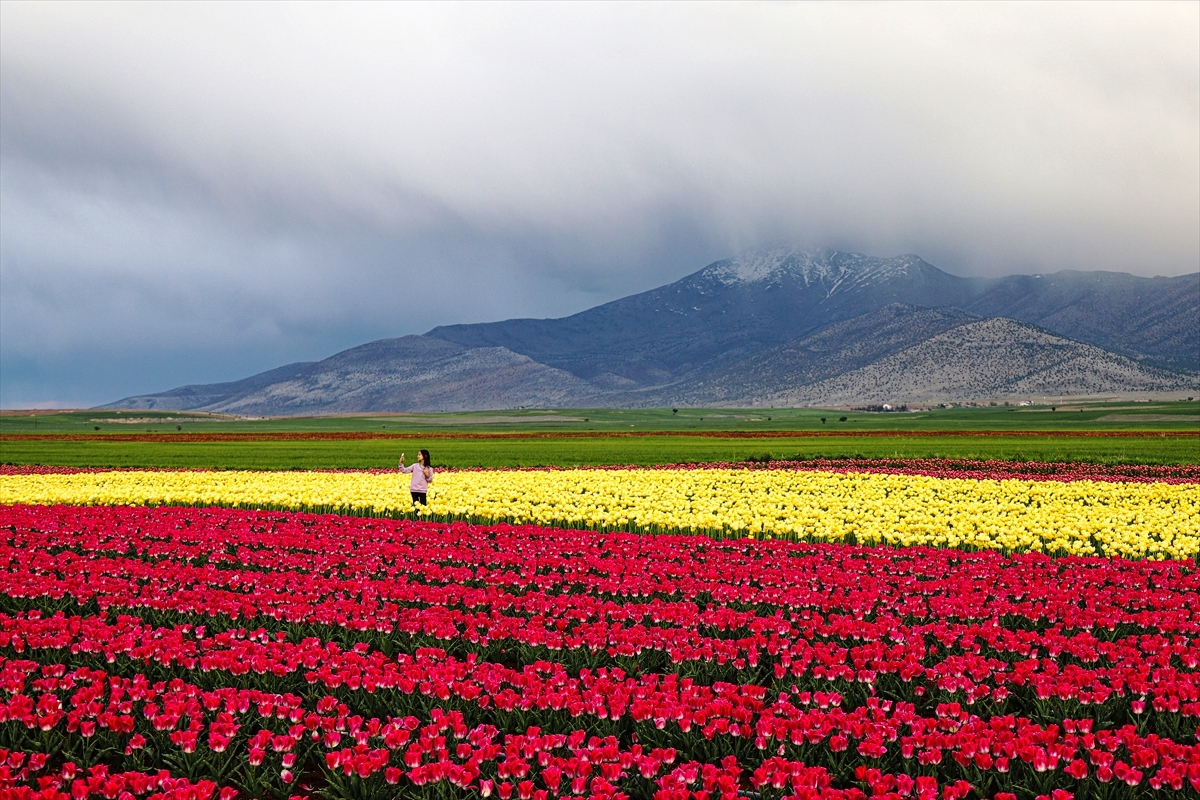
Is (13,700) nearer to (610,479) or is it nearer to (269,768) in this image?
(269,768)

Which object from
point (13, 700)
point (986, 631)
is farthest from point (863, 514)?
point (13, 700)

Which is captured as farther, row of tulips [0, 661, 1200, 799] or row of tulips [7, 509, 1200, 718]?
row of tulips [7, 509, 1200, 718]

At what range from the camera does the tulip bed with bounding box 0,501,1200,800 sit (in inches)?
234

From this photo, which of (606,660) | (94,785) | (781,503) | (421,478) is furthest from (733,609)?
(421,478)

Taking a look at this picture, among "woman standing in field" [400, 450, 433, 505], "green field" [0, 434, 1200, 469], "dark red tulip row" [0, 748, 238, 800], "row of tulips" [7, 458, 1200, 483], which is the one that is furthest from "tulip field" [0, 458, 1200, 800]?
"green field" [0, 434, 1200, 469]

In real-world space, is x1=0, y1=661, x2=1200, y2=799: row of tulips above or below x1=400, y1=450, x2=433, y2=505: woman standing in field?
below

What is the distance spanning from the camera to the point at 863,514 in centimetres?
1812

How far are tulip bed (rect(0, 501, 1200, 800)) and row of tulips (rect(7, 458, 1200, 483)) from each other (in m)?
20.1

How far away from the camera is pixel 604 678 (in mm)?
7711

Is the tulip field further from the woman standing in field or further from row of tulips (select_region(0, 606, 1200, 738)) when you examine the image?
the woman standing in field

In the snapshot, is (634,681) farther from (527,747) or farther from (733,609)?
(733,609)

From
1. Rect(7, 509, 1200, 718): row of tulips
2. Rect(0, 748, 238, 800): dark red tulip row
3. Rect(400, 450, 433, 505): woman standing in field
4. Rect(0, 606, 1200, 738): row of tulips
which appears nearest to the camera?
Rect(0, 748, 238, 800): dark red tulip row

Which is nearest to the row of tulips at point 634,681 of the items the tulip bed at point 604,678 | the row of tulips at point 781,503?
the tulip bed at point 604,678

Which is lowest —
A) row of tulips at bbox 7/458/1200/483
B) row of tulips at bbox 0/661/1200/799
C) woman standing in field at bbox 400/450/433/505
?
row of tulips at bbox 7/458/1200/483
